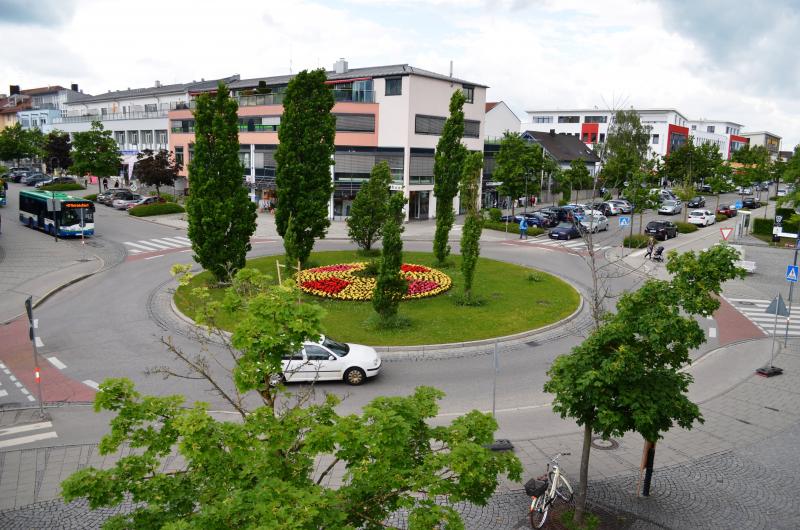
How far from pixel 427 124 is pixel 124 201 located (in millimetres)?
28631

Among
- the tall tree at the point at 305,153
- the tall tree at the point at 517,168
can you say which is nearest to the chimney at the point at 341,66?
→ the tall tree at the point at 517,168

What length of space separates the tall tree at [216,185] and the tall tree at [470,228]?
9.36m

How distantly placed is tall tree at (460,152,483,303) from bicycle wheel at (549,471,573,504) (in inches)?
519

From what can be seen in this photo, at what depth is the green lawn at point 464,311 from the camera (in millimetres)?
20953

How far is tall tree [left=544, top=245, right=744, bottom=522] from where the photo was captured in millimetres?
9328

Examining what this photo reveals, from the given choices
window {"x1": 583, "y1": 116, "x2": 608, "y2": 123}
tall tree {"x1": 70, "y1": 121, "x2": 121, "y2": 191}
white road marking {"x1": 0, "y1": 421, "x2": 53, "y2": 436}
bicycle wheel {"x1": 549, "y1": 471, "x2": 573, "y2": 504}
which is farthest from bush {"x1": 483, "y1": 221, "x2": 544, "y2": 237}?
window {"x1": 583, "y1": 116, "x2": 608, "y2": 123}

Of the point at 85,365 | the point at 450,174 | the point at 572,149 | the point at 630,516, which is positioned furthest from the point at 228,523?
the point at 572,149

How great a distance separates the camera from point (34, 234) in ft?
136

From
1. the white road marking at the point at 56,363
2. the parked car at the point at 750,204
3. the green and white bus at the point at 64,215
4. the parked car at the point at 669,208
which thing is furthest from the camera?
the parked car at the point at 750,204

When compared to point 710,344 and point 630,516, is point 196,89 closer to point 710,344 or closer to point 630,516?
point 710,344

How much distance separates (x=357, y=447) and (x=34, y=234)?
42356 millimetres

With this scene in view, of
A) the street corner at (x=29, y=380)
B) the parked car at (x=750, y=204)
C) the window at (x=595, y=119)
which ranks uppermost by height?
the window at (x=595, y=119)

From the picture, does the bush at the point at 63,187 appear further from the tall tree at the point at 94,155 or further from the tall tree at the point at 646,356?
the tall tree at the point at 646,356

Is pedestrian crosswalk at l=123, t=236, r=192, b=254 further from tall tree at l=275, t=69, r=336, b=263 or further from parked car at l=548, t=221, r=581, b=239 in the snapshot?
parked car at l=548, t=221, r=581, b=239
